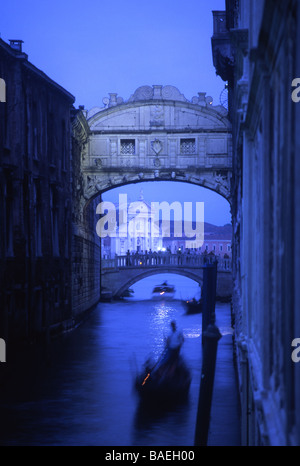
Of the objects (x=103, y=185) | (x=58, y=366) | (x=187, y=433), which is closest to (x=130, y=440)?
(x=187, y=433)

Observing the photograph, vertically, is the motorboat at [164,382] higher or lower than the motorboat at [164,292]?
higher

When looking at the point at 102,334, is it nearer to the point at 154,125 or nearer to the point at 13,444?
the point at 154,125

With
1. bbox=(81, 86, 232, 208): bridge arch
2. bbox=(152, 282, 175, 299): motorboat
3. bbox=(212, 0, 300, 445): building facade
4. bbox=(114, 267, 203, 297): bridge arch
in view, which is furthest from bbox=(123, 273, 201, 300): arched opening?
bbox=(212, 0, 300, 445): building facade

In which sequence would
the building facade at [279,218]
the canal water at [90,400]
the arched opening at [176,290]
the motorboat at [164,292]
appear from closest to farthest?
the building facade at [279,218] < the canal water at [90,400] < the motorboat at [164,292] < the arched opening at [176,290]

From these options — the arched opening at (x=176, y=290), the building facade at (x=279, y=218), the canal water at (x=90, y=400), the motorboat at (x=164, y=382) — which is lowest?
the arched opening at (x=176, y=290)

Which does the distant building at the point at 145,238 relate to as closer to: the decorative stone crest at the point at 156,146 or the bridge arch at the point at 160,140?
the bridge arch at the point at 160,140

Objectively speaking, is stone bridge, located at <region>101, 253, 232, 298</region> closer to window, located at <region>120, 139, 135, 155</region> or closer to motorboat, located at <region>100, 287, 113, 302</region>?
motorboat, located at <region>100, 287, 113, 302</region>

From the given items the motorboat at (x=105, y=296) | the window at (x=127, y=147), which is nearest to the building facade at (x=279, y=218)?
the window at (x=127, y=147)

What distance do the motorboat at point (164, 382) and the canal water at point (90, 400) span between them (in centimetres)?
17

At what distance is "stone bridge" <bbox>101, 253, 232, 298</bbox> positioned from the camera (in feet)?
98.1

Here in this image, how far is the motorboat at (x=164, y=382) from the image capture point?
30.1 ft

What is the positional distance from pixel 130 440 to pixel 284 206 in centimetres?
634

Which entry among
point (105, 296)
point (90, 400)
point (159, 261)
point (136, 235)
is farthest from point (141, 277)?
point (136, 235)

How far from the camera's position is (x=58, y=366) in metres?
12.6
